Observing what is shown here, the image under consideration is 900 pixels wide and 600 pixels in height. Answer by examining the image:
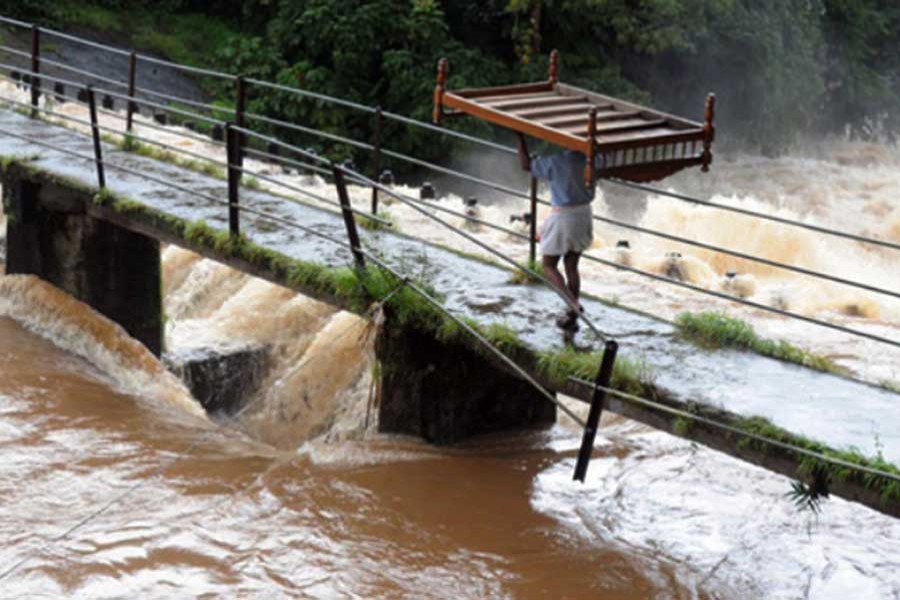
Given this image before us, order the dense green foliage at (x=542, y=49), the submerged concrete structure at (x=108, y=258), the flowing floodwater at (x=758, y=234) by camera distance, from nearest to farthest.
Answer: the submerged concrete structure at (x=108, y=258) → the flowing floodwater at (x=758, y=234) → the dense green foliage at (x=542, y=49)

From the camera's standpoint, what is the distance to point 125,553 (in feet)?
24.8

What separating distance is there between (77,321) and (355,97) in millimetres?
15255

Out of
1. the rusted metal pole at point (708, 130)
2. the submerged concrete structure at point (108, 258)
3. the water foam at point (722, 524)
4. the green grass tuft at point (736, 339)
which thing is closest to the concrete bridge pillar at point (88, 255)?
the submerged concrete structure at point (108, 258)

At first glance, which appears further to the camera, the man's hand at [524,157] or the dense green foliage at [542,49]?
the dense green foliage at [542,49]

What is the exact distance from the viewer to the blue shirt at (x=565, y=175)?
7676 millimetres

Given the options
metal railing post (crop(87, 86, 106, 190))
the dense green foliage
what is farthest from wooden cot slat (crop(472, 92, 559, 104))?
the dense green foliage

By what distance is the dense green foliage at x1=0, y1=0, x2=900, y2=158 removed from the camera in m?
26.2

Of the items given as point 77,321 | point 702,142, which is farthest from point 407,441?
point 77,321

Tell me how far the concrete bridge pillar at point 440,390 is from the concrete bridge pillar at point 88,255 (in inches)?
140

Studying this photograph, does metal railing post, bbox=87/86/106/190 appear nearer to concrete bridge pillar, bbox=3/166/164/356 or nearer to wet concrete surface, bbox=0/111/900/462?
wet concrete surface, bbox=0/111/900/462

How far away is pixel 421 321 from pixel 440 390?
68 cm

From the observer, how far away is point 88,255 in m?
11.9

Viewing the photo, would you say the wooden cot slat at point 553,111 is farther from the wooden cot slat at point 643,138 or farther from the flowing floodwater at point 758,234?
the flowing floodwater at point 758,234

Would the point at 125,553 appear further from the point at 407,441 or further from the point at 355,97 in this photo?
the point at 355,97
